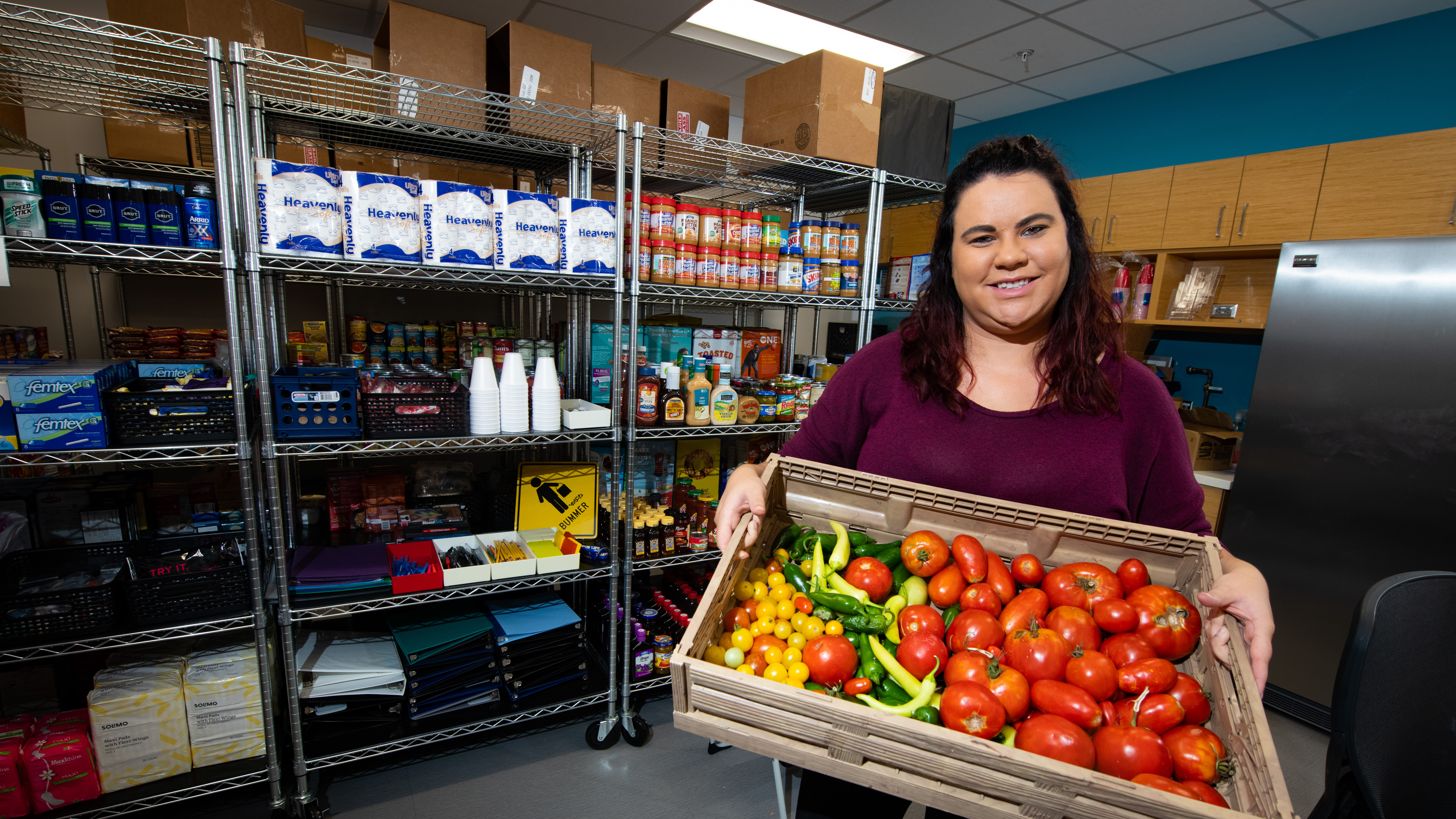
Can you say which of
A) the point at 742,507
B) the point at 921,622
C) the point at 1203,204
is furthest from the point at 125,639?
the point at 1203,204

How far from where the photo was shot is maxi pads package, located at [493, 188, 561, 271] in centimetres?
180

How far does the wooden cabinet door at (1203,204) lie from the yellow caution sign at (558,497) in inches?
135

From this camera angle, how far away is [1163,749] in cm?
67

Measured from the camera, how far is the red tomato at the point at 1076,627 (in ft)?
2.69

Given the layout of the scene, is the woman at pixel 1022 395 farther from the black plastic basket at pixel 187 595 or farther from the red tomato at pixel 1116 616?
the black plastic basket at pixel 187 595

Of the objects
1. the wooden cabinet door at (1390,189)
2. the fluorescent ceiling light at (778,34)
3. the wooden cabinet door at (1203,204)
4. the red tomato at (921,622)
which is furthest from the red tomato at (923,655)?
the fluorescent ceiling light at (778,34)

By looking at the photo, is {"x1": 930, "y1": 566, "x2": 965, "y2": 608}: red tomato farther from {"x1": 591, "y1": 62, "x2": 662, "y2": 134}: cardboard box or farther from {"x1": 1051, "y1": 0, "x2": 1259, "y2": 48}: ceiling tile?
{"x1": 1051, "y1": 0, "x2": 1259, "y2": 48}: ceiling tile

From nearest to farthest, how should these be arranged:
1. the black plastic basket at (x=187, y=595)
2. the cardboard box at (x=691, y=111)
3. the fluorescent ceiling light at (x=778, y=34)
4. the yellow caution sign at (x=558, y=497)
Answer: the black plastic basket at (x=187, y=595) → the yellow caution sign at (x=558, y=497) → the cardboard box at (x=691, y=111) → the fluorescent ceiling light at (x=778, y=34)

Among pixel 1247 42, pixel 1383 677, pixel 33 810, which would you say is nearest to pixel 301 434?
pixel 33 810

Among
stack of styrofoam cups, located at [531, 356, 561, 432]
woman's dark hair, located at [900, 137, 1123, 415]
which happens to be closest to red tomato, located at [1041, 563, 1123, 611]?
woman's dark hair, located at [900, 137, 1123, 415]

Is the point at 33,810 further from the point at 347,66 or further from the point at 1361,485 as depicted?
the point at 1361,485

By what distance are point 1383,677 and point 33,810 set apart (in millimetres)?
3009

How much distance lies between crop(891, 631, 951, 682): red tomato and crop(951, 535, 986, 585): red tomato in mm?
154

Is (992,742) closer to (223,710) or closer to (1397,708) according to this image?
(1397,708)
